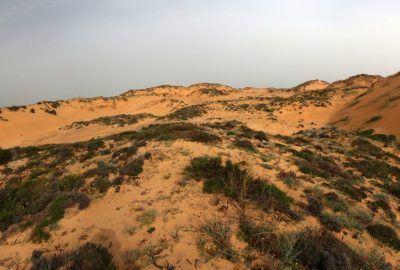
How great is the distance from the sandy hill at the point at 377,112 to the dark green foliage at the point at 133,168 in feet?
68.9

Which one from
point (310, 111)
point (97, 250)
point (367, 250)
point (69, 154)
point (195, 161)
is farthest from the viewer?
point (310, 111)

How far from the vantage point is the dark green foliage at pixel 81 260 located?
760cm

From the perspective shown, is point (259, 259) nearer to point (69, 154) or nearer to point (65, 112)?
point (69, 154)

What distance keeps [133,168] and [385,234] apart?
9.38m

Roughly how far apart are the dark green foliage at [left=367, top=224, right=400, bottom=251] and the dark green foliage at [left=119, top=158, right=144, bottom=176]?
8655 mm

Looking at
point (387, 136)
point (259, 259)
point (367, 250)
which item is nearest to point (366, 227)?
point (367, 250)

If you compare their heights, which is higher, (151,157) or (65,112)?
(151,157)

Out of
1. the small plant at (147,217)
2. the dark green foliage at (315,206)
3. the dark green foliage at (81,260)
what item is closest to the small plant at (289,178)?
the dark green foliage at (315,206)

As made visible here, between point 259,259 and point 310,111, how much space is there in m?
32.7

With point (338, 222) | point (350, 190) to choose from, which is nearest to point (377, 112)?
point (350, 190)

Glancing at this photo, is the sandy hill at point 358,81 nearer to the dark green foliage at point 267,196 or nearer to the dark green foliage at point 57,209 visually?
the dark green foliage at point 267,196

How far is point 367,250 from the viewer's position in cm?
911

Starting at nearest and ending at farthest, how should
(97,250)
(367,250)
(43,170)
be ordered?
1. (97,250)
2. (367,250)
3. (43,170)

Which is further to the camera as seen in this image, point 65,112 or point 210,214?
point 65,112
